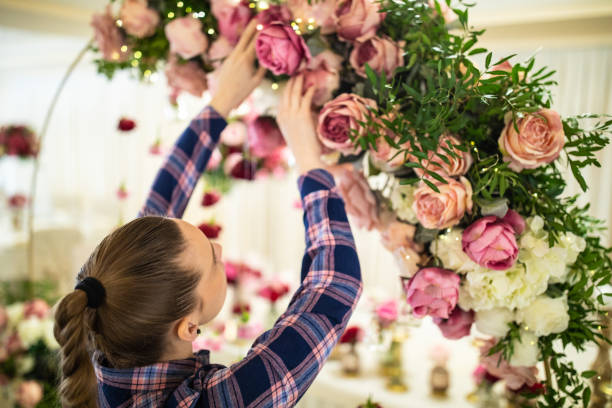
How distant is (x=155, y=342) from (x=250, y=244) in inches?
136

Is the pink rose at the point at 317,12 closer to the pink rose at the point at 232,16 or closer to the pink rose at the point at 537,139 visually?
the pink rose at the point at 232,16

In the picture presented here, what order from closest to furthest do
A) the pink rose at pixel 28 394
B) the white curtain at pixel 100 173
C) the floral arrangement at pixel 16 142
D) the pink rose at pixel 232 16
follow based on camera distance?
the pink rose at pixel 232 16 < the pink rose at pixel 28 394 < the floral arrangement at pixel 16 142 < the white curtain at pixel 100 173

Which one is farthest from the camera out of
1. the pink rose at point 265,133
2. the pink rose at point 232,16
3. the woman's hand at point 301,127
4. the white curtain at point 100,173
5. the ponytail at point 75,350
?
the white curtain at point 100,173

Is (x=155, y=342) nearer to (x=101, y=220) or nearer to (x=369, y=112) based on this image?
(x=369, y=112)

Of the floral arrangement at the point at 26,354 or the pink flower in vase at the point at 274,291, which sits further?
the floral arrangement at the point at 26,354

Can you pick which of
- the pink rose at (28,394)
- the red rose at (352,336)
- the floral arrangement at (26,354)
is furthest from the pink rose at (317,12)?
the pink rose at (28,394)

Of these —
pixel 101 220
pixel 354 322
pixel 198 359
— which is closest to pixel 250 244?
pixel 101 220

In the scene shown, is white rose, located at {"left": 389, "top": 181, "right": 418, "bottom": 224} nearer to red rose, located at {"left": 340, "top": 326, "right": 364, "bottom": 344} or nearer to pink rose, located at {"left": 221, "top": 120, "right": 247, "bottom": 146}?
pink rose, located at {"left": 221, "top": 120, "right": 247, "bottom": 146}

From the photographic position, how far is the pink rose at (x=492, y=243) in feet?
2.82

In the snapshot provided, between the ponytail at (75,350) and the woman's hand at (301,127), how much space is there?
0.50m

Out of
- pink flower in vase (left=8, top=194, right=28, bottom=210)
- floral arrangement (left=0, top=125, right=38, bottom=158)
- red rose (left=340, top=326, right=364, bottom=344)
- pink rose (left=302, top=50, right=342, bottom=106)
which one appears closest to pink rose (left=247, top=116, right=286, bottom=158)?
pink rose (left=302, top=50, right=342, bottom=106)

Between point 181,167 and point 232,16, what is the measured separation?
38cm

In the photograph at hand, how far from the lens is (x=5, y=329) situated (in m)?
2.36

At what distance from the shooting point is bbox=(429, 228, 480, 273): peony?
94 cm
